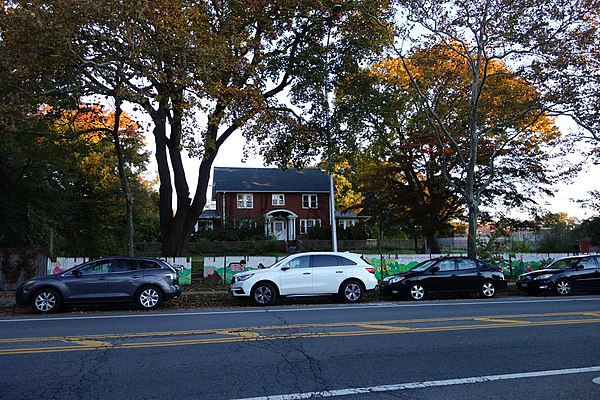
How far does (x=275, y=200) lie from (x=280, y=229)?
114 inches

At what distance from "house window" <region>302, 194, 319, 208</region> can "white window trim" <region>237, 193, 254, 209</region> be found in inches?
204

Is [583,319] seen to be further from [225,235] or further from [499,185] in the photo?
[225,235]

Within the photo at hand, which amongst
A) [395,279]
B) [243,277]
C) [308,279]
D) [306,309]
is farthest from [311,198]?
[306,309]

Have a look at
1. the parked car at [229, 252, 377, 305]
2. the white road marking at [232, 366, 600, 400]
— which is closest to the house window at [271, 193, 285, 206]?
the parked car at [229, 252, 377, 305]

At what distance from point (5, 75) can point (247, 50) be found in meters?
8.04

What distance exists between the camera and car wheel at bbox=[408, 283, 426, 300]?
16094 mm

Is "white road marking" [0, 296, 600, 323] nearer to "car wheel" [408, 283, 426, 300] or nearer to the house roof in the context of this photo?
"car wheel" [408, 283, 426, 300]

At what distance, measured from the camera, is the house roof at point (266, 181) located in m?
49.4

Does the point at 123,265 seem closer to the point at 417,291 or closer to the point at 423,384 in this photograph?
the point at 417,291

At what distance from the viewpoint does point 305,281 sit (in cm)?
1464

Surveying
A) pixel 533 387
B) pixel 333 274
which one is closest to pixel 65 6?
pixel 333 274

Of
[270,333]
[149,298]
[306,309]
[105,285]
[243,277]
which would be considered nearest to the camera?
[270,333]

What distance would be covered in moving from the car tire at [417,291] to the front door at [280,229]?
33.0 metres

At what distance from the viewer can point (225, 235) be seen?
139 feet
